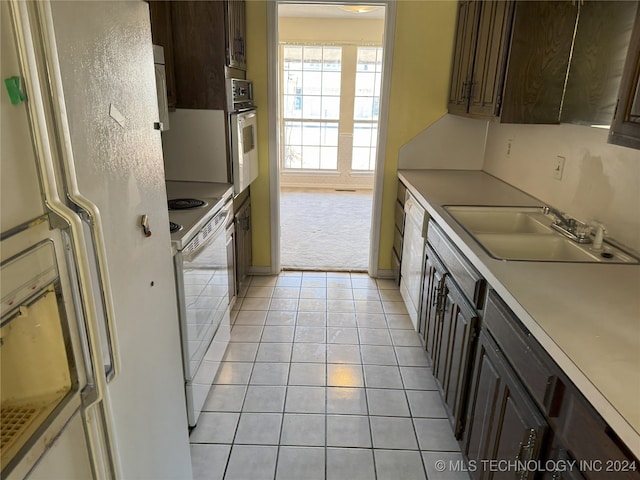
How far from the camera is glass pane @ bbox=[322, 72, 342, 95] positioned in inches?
271

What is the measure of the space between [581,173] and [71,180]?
2209mm

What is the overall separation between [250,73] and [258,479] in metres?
2.73

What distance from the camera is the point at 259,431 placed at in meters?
2.09

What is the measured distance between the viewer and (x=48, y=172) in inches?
29.8

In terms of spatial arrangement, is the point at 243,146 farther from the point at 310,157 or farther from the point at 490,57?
the point at 310,157

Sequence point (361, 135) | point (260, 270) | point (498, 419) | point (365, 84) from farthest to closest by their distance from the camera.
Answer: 1. point (361, 135)
2. point (365, 84)
3. point (260, 270)
4. point (498, 419)

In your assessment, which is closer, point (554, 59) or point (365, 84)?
point (554, 59)

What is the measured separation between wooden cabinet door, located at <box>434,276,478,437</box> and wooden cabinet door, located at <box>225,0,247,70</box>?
6.34ft

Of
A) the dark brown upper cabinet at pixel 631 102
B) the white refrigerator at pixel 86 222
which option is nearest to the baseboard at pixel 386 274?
the dark brown upper cabinet at pixel 631 102

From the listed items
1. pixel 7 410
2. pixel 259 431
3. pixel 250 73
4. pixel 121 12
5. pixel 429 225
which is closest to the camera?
pixel 7 410

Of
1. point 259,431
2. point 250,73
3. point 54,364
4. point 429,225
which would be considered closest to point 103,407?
point 54,364

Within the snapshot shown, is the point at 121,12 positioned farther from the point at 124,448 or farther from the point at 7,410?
the point at 124,448

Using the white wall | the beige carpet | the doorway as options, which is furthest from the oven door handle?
the doorway

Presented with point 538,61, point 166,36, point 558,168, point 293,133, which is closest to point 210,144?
point 166,36
